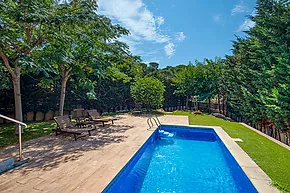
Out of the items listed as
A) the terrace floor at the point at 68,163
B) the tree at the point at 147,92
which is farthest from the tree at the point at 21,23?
the tree at the point at 147,92

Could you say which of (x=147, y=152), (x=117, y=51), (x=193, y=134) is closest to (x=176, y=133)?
(x=193, y=134)

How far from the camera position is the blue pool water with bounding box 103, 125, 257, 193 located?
4391 millimetres

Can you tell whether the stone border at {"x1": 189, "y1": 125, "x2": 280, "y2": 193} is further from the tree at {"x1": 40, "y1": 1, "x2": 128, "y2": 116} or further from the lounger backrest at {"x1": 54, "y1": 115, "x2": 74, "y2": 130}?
the lounger backrest at {"x1": 54, "y1": 115, "x2": 74, "y2": 130}

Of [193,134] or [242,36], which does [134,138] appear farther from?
[242,36]

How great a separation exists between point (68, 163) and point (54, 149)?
4.75 ft

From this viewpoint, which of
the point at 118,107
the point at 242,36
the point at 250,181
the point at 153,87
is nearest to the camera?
the point at 250,181

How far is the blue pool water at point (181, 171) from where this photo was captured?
173 inches

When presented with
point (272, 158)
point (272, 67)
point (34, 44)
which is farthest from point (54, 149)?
point (272, 67)

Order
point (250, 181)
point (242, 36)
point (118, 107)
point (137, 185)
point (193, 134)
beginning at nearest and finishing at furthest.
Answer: point (250, 181) → point (137, 185) → point (193, 134) → point (242, 36) → point (118, 107)

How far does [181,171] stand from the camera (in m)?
5.57

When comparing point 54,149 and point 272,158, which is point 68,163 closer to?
point 54,149

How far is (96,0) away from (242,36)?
491 inches

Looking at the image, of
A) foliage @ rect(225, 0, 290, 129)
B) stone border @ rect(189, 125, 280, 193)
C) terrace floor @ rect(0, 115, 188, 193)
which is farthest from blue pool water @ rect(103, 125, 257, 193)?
foliage @ rect(225, 0, 290, 129)

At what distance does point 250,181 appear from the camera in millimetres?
3963
